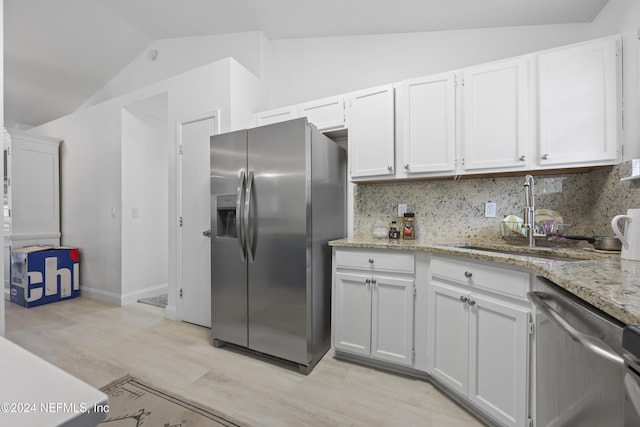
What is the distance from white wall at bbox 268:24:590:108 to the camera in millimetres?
2219

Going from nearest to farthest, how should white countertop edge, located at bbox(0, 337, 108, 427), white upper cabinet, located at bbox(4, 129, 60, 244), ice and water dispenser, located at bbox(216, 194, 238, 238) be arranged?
white countertop edge, located at bbox(0, 337, 108, 427), ice and water dispenser, located at bbox(216, 194, 238, 238), white upper cabinet, located at bbox(4, 129, 60, 244)

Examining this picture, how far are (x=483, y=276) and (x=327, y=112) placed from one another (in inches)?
70.7

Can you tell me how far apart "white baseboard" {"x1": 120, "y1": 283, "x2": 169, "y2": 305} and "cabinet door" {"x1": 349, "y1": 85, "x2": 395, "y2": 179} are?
282 cm

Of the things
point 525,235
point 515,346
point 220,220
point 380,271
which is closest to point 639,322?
point 515,346

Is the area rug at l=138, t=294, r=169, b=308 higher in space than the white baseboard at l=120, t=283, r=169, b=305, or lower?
lower

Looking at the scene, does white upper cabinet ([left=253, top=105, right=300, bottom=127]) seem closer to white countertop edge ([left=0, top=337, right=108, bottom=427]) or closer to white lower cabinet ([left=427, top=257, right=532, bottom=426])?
white lower cabinet ([left=427, top=257, right=532, bottom=426])

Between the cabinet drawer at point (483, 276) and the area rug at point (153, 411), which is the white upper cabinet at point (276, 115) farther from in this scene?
the area rug at point (153, 411)

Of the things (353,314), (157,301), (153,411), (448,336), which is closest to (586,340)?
(448,336)

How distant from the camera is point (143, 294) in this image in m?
3.73

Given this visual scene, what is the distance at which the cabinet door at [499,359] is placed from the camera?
4.40 ft

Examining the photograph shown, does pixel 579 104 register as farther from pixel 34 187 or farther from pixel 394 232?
pixel 34 187

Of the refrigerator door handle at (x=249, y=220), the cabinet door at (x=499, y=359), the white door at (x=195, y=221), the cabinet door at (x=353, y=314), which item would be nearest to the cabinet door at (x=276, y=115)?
the white door at (x=195, y=221)

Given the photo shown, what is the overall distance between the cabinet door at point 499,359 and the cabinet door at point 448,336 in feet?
0.16

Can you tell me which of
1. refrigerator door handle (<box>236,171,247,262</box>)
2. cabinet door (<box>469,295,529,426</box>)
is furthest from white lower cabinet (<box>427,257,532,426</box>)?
refrigerator door handle (<box>236,171,247,262</box>)
